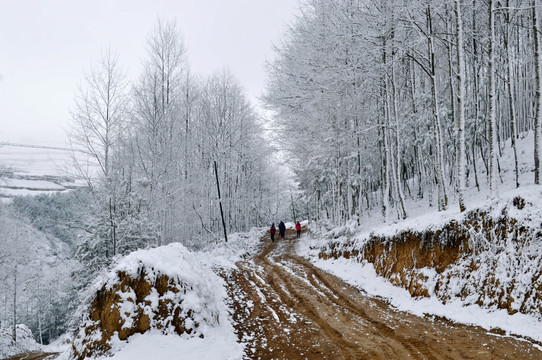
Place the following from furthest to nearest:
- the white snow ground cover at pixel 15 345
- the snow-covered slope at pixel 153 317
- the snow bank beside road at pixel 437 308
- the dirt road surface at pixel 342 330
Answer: the white snow ground cover at pixel 15 345 < the snow-covered slope at pixel 153 317 < the snow bank beside road at pixel 437 308 < the dirt road surface at pixel 342 330

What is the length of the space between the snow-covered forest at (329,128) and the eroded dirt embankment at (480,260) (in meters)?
1.40

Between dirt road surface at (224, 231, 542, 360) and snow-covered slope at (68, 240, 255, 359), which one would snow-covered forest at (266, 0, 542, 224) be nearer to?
dirt road surface at (224, 231, 542, 360)

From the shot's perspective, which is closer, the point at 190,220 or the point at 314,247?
the point at 314,247

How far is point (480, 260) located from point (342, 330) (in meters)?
3.61

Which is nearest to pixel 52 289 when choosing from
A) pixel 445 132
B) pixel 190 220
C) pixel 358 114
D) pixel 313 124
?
pixel 190 220

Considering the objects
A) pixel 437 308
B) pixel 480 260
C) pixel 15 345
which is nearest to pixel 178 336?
pixel 437 308

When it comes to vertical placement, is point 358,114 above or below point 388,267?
above

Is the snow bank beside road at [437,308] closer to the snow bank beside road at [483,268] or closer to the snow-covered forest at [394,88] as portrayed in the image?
the snow bank beside road at [483,268]

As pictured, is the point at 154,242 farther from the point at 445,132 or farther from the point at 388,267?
the point at 445,132

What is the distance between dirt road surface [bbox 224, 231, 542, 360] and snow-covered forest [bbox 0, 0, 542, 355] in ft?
12.2

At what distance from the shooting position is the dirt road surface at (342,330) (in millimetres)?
5449

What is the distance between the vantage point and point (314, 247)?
764 inches

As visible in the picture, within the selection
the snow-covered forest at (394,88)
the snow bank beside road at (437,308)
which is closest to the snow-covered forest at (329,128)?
the snow-covered forest at (394,88)

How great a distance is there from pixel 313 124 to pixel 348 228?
7163mm
